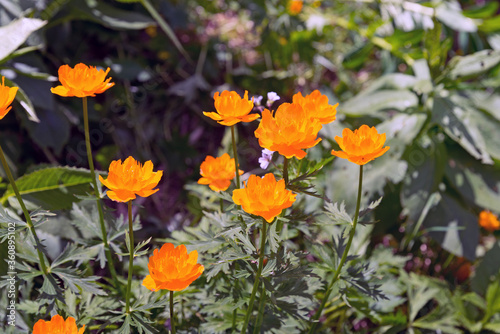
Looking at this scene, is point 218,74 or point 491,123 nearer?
point 491,123

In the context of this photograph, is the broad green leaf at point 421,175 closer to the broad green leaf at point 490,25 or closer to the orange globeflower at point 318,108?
the broad green leaf at point 490,25

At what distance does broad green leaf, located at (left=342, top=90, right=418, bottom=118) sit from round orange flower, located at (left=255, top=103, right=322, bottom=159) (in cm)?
92

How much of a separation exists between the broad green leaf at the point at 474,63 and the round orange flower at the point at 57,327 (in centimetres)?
141

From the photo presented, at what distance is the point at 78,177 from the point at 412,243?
3.71ft

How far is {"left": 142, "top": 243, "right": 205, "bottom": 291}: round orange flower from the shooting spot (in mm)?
608

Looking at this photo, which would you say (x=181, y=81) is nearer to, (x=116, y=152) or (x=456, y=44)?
(x=116, y=152)

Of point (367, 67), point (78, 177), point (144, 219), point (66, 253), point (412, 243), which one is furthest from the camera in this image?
point (367, 67)

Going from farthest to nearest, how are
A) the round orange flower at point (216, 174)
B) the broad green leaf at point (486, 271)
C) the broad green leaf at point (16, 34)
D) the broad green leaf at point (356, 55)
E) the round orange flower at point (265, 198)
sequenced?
the broad green leaf at point (356, 55) < the broad green leaf at point (486, 271) < the broad green leaf at point (16, 34) < the round orange flower at point (216, 174) < the round orange flower at point (265, 198)

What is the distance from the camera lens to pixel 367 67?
2.62 meters

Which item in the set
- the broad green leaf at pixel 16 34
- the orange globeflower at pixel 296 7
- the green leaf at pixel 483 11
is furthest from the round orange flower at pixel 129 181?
the green leaf at pixel 483 11

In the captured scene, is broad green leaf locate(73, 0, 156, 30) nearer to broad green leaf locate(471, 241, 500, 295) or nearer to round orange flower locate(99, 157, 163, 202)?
round orange flower locate(99, 157, 163, 202)

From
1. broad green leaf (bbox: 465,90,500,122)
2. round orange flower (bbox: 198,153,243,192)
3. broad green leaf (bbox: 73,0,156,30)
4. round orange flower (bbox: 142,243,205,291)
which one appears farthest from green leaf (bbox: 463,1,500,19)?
round orange flower (bbox: 142,243,205,291)

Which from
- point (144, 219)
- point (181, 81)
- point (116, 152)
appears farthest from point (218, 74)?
Answer: point (144, 219)

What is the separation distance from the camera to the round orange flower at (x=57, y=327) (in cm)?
62
